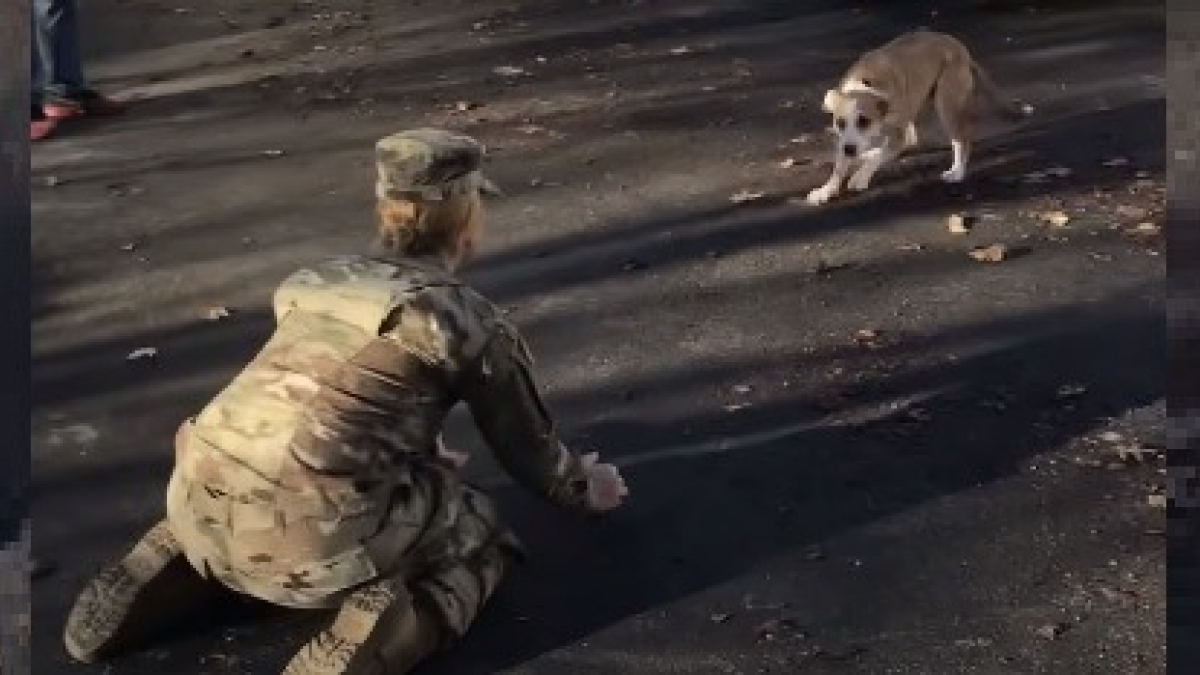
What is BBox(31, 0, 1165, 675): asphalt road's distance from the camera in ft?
12.4

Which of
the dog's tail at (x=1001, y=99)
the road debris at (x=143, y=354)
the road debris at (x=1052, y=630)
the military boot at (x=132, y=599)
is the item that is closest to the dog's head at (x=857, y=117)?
the dog's tail at (x=1001, y=99)

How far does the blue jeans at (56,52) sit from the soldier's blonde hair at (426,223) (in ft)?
16.1

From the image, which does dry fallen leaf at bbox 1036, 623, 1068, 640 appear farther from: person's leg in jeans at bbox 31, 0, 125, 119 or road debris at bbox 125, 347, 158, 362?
person's leg in jeans at bbox 31, 0, 125, 119

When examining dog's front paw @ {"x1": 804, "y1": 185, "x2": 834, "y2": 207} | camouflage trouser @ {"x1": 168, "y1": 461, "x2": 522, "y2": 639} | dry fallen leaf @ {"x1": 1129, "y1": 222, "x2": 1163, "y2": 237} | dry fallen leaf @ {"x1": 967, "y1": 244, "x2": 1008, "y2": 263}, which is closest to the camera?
camouflage trouser @ {"x1": 168, "y1": 461, "x2": 522, "y2": 639}

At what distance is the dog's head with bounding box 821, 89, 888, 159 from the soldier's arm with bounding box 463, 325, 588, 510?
2762 mm

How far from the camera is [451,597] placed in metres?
3.64

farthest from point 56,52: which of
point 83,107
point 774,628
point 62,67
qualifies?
point 774,628

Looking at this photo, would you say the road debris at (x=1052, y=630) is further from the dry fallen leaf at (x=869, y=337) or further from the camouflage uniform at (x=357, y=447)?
the dry fallen leaf at (x=869, y=337)

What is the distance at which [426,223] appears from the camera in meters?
3.61

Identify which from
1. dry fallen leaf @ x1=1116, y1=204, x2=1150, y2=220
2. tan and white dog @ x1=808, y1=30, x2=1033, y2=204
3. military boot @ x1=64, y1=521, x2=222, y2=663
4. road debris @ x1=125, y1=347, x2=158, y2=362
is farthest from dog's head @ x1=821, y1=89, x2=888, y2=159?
military boot @ x1=64, y1=521, x2=222, y2=663

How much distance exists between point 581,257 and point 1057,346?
185 cm

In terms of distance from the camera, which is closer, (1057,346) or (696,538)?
(696,538)

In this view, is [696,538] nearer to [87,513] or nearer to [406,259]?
[406,259]

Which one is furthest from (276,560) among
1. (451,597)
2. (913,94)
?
(913,94)
